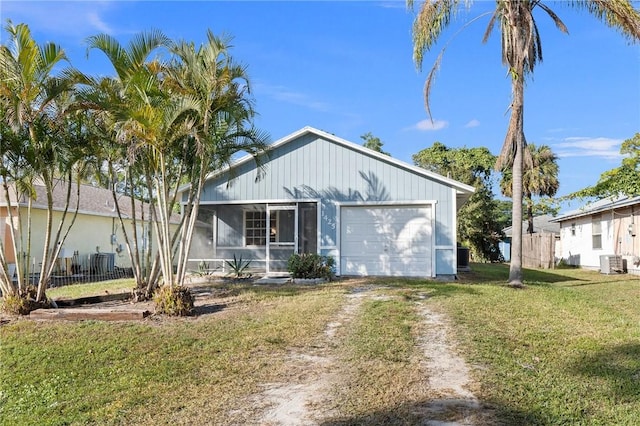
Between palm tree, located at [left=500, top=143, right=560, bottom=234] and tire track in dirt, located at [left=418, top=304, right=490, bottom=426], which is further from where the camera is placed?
palm tree, located at [left=500, top=143, right=560, bottom=234]

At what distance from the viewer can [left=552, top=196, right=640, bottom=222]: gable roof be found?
18.1 metres

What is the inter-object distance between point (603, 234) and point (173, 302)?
19.7 metres

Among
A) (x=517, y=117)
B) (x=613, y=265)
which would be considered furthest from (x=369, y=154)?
→ (x=613, y=265)

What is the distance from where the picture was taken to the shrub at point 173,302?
27.4 feet

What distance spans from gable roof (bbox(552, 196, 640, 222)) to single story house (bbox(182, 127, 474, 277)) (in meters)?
6.97

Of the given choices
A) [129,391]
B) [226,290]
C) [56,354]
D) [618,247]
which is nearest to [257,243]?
[226,290]

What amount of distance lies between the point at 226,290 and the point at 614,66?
39.5ft

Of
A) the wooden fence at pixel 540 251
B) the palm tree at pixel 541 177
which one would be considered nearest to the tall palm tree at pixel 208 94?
the wooden fence at pixel 540 251

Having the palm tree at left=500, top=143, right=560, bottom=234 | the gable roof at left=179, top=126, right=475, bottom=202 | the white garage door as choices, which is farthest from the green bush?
the palm tree at left=500, top=143, right=560, bottom=234

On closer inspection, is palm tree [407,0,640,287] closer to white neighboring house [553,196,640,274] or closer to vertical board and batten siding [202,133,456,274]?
vertical board and batten siding [202,133,456,274]

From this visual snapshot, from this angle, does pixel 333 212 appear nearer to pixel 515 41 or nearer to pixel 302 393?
pixel 515 41

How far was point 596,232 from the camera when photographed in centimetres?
→ 2217

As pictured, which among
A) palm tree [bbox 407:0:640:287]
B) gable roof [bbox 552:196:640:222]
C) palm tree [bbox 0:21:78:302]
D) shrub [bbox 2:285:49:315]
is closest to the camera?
palm tree [bbox 0:21:78:302]

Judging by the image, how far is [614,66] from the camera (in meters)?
13.4
